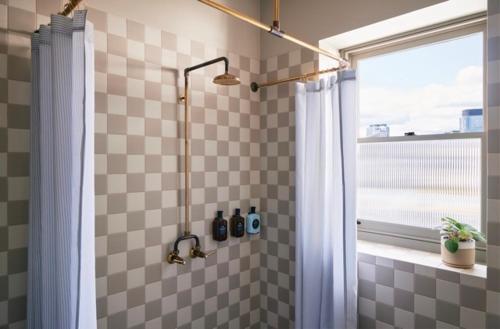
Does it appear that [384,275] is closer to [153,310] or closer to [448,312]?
[448,312]

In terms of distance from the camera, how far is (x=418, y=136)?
162 cm

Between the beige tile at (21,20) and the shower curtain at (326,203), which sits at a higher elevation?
the beige tile at (21,20)

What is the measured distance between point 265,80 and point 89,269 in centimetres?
149

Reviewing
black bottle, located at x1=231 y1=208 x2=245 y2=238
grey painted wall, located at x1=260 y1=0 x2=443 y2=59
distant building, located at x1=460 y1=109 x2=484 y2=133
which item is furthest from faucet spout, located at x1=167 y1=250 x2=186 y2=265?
distant building, located at x1=460 y1=109 x2=484 y2=133

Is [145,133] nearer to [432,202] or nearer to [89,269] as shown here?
[89,269]

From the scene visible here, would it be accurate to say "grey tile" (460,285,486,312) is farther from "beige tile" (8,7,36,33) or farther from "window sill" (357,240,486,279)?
"beige tile" (8,7,36,33)

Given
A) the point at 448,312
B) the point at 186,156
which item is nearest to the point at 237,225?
the point at 186,156

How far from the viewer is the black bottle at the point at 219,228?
174 centimetres

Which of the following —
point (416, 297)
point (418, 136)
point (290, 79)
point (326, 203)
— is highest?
point (290, 79)

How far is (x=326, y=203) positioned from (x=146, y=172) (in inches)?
36.6

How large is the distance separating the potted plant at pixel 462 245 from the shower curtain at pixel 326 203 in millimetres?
410

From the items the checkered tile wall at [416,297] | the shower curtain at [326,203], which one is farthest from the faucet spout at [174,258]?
the checkered tile wall at [416,297]

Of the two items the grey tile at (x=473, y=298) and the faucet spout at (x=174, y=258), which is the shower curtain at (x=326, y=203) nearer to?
the grey tile at (x=473, y=298)

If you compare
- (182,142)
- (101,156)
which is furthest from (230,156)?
(101,156)
